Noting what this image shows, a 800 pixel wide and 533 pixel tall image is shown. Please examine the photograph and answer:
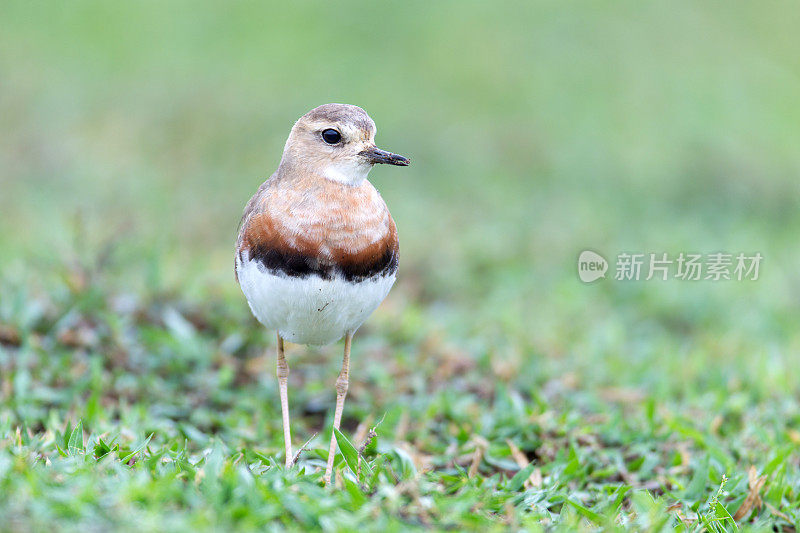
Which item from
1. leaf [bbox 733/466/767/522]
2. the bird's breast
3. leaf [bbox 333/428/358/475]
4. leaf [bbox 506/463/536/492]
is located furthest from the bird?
leaf [bbox 733/466/767/522]

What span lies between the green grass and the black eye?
4.13ft

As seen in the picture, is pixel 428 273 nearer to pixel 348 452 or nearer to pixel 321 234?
pixel 348 452

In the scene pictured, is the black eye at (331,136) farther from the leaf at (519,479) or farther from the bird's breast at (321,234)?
the leaf at (519,479)

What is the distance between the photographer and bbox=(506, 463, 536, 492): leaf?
13.4ft

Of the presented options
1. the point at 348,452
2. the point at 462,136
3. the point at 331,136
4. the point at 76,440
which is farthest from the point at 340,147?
the point at 462,136

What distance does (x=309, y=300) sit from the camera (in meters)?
3.58

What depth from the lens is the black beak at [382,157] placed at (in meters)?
3.58

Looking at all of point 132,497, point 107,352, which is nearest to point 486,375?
point 107,352

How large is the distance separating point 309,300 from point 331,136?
67 centimetres

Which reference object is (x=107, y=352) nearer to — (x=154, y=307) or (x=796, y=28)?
(x=154, y=307)

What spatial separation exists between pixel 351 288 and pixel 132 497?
3.72 ft

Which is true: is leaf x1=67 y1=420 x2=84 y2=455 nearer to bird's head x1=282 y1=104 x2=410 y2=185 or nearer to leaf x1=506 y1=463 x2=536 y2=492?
bird's head x1=282 y1=104 x2=410 y2=185

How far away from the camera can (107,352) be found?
513 cm

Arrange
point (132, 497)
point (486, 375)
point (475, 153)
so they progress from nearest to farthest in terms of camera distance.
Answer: point (132, 497), point (486, 375), point (475, 153)
